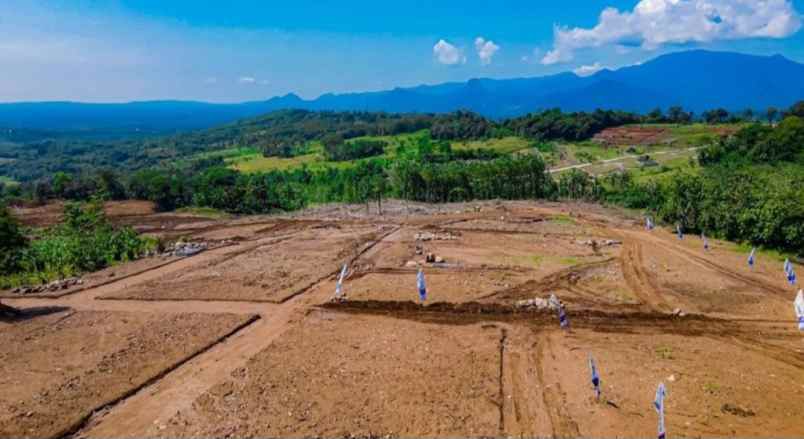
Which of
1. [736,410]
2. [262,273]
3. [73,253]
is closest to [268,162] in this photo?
[73,253]

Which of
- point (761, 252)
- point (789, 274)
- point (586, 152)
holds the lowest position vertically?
point (761, 252)

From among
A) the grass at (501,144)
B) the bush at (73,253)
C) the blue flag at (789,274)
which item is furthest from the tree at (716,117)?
the bush at (73,253)

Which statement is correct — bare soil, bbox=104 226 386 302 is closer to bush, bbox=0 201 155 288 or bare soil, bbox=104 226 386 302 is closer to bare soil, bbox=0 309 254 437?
bare soil, bbox=0 309 254 437

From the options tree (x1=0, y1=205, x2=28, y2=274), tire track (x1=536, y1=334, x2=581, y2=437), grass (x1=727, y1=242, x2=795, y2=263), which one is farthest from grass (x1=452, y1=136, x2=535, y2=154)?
tire track (x1=536, y1=334, x2=581, y2=437)

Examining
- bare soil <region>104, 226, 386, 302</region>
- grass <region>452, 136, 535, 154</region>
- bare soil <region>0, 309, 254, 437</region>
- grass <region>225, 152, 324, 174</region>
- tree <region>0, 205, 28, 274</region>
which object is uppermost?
grass <region>452, 136, 535, 154</region>

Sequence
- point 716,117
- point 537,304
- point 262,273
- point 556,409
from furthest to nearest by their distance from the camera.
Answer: point 716,117, point 262,273, point 537,304, point 556,409

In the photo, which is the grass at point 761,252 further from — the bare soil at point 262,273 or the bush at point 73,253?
the bush at point 73,253

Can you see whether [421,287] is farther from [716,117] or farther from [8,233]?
[716,117]

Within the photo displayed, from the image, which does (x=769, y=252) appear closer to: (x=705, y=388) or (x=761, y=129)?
(x=705, y=388)

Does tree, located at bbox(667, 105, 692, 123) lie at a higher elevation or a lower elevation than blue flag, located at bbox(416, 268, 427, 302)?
higher
